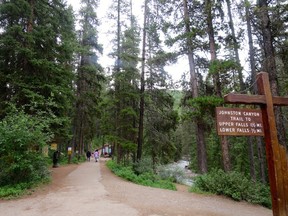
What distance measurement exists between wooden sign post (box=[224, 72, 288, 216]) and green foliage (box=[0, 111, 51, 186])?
753 cm

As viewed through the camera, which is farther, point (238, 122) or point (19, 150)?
point (19, 150)

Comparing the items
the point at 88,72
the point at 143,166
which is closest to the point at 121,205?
the point at 143,166

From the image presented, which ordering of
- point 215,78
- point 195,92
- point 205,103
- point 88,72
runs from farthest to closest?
1. point 88,72
2. point 195,92
3. point 215,78
4. point 205,103

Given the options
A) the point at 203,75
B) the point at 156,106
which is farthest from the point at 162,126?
the point at 203,75

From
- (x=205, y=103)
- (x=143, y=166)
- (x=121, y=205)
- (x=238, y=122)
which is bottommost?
(x=121, y=205)

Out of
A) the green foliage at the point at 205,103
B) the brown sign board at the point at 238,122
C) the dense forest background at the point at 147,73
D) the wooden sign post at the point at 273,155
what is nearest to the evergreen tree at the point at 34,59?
the dense forest background at the point at 147,73

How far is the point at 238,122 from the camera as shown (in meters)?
5.46

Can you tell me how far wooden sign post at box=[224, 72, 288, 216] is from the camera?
16.8 ft

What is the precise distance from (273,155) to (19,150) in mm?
8640

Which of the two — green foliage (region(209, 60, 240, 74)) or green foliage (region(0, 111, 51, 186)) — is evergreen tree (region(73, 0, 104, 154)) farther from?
green foliage (region(209, 60, 240, 74))

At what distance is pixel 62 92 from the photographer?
12.9m

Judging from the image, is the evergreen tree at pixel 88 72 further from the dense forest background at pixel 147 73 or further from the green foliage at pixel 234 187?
the green foliage at pixel 234 187

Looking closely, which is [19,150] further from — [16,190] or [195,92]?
[195,92]

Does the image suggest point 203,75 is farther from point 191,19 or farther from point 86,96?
point 86,96
